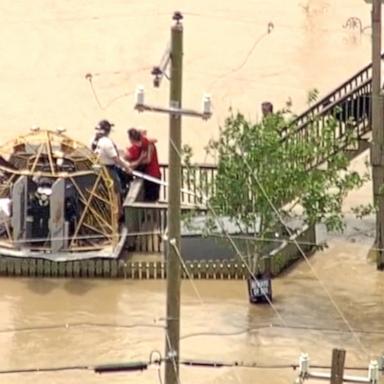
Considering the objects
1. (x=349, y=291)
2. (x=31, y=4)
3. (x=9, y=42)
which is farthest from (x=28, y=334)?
(x=31, y=4)

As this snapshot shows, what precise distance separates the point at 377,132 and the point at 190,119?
1043 cm

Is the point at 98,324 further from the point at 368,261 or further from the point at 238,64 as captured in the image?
the point at 238,64

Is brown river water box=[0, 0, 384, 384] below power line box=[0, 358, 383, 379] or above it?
above

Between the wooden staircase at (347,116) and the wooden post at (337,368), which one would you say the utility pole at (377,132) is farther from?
the wooden post at (337,368)

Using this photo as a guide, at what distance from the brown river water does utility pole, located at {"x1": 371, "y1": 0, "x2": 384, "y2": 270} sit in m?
0.55

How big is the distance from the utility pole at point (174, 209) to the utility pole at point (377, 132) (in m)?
9.14

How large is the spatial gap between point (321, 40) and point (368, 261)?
17119mm

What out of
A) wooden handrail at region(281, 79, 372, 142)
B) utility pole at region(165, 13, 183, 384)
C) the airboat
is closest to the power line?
utility pole at region(165, 13, 183, 384)

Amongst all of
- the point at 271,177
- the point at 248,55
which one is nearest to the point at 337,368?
the point at 271,177

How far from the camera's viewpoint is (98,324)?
19.5 meters

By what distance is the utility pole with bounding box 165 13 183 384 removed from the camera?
1288 cm

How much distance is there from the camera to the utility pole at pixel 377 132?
2189 centimetres

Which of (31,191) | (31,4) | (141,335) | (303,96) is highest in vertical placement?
(31,4)

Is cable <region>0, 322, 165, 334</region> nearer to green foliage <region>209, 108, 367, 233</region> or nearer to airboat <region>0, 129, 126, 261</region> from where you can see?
green foliage <region>209, 108, 367, 233</region>
